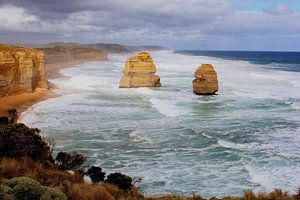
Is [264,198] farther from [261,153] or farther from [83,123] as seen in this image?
[83,123]

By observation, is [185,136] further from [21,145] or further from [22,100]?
[22,100]

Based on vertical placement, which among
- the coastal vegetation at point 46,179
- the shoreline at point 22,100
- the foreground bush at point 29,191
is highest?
the foreground bush at point 29,191

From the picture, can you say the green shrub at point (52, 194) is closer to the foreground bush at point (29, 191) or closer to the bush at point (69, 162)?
the foreground bush at point (29, 191)

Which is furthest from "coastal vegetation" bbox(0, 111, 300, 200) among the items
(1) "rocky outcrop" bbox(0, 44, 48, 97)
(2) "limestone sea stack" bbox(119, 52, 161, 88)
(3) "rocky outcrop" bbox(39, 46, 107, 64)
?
(3) "rocky outcrop" bbox(39, 46, 107, 64)

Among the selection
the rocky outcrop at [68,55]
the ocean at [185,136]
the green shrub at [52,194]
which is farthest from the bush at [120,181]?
the rocky outcrop at [68,55]

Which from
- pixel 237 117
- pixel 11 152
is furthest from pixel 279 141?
pixel 11 152

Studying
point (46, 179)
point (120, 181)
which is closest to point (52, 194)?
point (46, 179)
